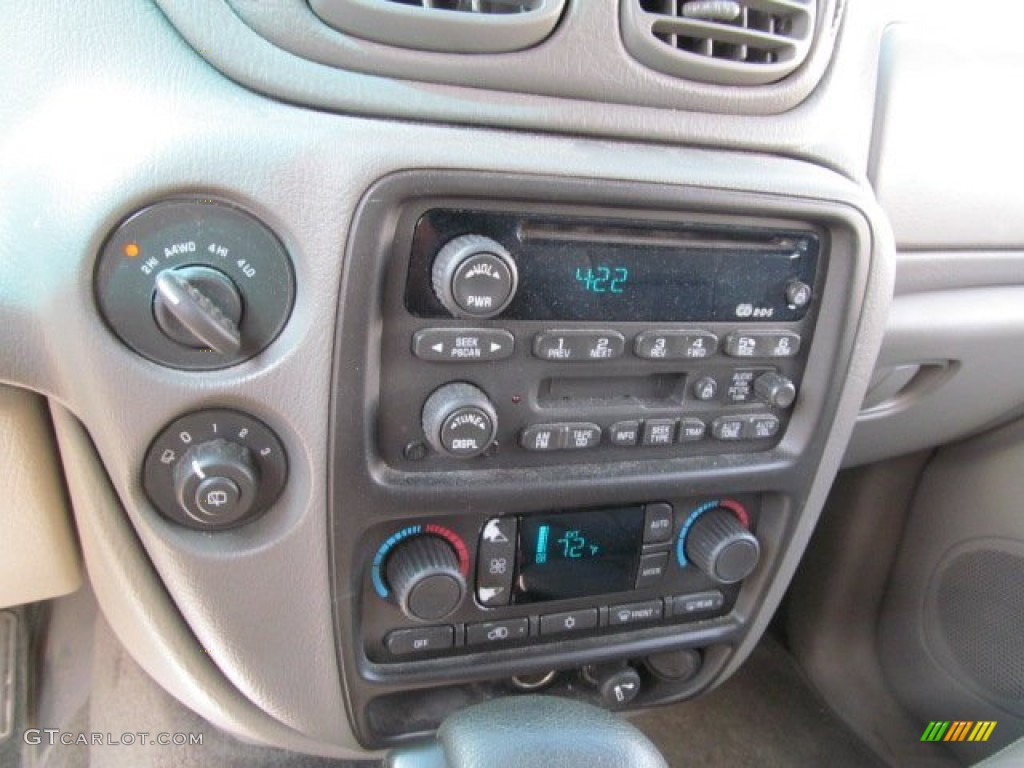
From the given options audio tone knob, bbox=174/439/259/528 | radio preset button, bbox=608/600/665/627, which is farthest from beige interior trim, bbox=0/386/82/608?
radio preset button, bbox=608/600/665/627

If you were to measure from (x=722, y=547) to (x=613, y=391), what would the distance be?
25 cm

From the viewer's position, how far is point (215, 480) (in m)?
0.69

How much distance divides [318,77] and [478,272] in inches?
8.0

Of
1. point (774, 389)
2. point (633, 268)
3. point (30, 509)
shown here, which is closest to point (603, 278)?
point (633, 268)

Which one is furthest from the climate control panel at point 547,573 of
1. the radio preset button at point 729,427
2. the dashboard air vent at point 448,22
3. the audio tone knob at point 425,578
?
the dashboard air vent at point 448,22

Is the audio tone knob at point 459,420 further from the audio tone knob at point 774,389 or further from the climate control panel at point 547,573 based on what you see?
the audio tone knob at point 774,389

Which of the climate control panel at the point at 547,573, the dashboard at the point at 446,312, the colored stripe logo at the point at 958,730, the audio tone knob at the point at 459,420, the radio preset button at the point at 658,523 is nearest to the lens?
the dashboard at the point at 446,312

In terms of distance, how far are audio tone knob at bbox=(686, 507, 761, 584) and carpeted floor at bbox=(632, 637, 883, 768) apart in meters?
0.54

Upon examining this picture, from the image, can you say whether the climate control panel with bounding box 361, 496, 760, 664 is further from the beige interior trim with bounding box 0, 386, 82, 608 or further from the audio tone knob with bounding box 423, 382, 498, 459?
the beige interior trim with bounding box 0, 386, 82, 608

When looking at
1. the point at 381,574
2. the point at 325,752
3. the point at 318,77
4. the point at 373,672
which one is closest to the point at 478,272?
the point at 318,77

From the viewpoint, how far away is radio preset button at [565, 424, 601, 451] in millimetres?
821

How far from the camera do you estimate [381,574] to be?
2.82 feet

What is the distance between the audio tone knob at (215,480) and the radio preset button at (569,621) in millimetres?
402

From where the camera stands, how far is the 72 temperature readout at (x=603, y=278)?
777 millimetres
